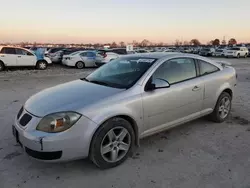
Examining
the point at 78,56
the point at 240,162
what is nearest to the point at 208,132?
the point at 240,162

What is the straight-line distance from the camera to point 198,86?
4270 mm

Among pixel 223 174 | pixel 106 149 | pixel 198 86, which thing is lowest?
pixel 223 174

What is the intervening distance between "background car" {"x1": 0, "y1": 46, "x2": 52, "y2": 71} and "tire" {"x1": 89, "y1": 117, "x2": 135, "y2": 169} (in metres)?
14.6

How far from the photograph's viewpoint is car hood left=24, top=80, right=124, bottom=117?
9.87 feet

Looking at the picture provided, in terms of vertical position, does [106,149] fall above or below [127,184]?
above

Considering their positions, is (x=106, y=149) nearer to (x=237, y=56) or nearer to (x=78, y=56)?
(x=78, y=56)

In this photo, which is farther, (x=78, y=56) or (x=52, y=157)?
(x=78, y=56)

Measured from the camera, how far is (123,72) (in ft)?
13.3

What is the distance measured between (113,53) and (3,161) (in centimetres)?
1611

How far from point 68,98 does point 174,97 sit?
65.8 inches

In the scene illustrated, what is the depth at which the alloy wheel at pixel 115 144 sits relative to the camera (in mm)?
3166

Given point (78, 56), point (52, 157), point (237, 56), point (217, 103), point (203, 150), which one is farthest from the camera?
point (237, 56)

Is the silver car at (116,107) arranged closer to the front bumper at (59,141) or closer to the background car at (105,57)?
the front bumper at (59,141)

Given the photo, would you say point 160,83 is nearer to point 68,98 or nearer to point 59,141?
point 68,98
